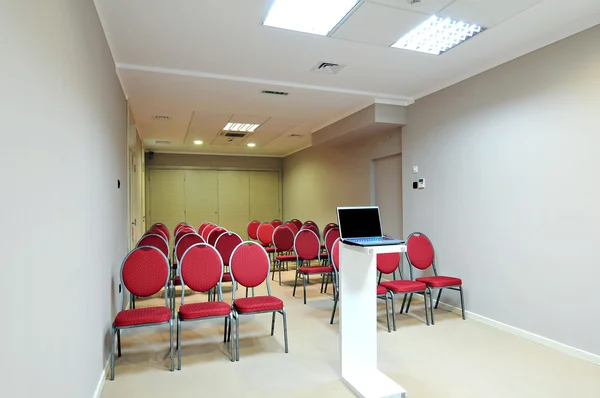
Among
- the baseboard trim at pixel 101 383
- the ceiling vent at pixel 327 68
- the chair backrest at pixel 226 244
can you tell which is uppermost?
the ceiling vent at pixel 327 68

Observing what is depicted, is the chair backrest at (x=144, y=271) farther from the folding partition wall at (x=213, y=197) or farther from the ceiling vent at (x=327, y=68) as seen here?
the folding partition wall at (x=213, y=197)

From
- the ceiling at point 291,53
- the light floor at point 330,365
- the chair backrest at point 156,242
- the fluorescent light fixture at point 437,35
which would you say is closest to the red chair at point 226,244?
the chair backrest at point 156,242

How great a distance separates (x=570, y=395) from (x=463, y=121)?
123 inches

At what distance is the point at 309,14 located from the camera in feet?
10.5

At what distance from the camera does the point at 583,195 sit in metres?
3.45

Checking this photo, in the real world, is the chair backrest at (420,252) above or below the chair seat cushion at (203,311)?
above

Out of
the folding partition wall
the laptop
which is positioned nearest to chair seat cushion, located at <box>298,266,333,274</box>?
the laptop

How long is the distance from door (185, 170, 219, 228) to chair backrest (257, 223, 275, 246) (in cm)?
373

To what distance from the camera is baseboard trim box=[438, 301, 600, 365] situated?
3.38m

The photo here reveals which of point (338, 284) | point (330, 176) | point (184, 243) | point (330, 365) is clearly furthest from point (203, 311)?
point (330, 176)

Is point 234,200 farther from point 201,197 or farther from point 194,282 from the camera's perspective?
point 194,282

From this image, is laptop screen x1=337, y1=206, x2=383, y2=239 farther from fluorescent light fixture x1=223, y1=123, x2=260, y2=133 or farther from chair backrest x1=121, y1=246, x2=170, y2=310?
fluorescent light fixture x1=223, y1=123, x2=260, y2=133

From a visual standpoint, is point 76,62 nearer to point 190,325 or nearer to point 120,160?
point 120,160

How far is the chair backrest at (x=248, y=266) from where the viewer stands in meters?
3.92
